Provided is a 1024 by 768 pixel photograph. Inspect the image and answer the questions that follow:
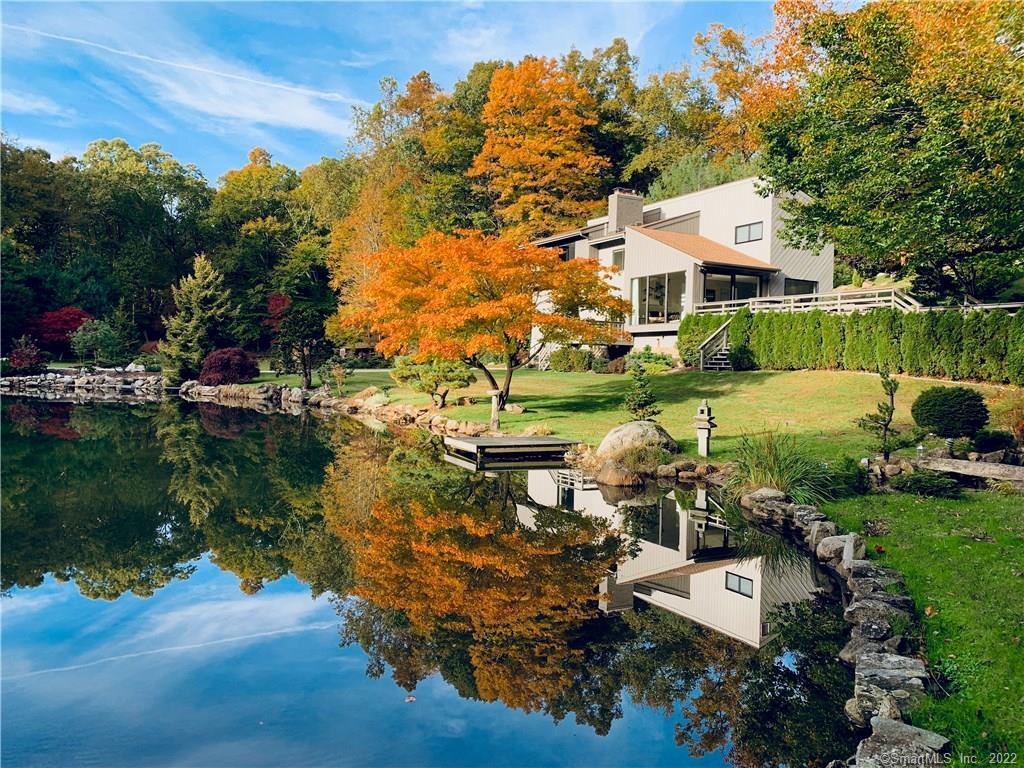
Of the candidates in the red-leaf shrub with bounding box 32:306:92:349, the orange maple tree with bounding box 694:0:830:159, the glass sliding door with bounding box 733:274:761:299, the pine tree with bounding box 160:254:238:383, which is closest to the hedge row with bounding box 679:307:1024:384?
the glass sliding door with bounding box 733:274:761:299

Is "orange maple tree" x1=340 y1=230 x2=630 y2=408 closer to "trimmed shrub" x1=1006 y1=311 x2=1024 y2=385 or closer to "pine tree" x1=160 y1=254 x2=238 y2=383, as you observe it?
"trimmed shrub" x1=1006 y1=311 x2=1024 y2=385

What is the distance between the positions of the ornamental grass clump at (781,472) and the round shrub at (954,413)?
8.83ft

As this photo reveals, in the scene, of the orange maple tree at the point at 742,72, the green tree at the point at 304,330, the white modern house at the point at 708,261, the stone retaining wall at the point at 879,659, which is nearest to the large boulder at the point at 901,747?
the stone retaining wall at the point at 879,659

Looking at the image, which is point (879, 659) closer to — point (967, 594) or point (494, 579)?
point (967, 594)

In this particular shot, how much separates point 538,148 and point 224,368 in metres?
23.1

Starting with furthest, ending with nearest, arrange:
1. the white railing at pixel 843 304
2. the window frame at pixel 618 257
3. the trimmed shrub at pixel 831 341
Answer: the window frame at pixel 618 257, the trimmed shrub at pixel 831 341, the white railing at pixel 843 304

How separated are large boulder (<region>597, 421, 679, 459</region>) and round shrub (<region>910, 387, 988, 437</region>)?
5190 millimetres

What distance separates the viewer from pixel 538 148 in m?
41.9

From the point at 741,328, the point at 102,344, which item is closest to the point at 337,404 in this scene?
the point at 741,328

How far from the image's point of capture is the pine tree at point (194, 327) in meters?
37.5

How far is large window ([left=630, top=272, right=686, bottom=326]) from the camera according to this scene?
99.7ft

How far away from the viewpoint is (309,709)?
549 cm

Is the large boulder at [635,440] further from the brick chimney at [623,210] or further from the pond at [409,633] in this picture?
the brick chimney at [623,210]

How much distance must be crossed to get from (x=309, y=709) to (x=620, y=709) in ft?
8.46
